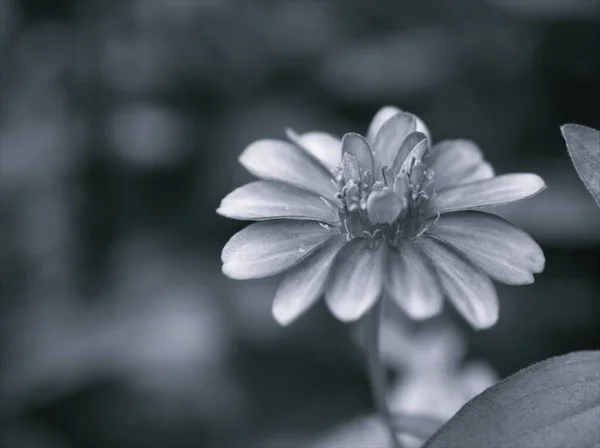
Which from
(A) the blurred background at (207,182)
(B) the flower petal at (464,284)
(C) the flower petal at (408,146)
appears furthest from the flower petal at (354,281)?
(A) the blurred background at (207,182)

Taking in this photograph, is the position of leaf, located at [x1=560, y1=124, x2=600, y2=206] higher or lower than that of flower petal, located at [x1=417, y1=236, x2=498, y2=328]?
higher

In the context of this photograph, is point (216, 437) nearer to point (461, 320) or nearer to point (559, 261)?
point (461, 320)

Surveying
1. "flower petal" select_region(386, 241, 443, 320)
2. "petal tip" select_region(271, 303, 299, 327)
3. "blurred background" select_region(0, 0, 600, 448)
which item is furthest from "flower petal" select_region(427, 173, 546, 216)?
"blurred background" select_region(0, 0, 600, 448)

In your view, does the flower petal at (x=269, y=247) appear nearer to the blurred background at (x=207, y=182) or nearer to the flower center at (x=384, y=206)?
the flower center at (x=384, y=206)

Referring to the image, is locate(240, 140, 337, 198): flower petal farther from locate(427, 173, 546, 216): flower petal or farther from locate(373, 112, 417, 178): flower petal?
locate(427, 173, 546, 216): flower petal

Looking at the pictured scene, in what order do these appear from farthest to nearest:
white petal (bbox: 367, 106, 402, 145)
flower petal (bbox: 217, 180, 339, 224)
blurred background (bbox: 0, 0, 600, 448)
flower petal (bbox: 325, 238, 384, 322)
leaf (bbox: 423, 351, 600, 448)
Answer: blurred background (bbox: 0, 0, 600, 448), white petal (bbox: 367, 106, 402, 145), flower petal (bbox: 217, 180, 339, 224), flower petal (bbox: 325, 238, 384, 322), leaf (bbox: 423, 351, 600, 448)

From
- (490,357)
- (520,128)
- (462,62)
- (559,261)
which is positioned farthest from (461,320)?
(462,62)

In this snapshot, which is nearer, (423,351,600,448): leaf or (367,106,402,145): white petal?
(423,351,600,448): leaf
